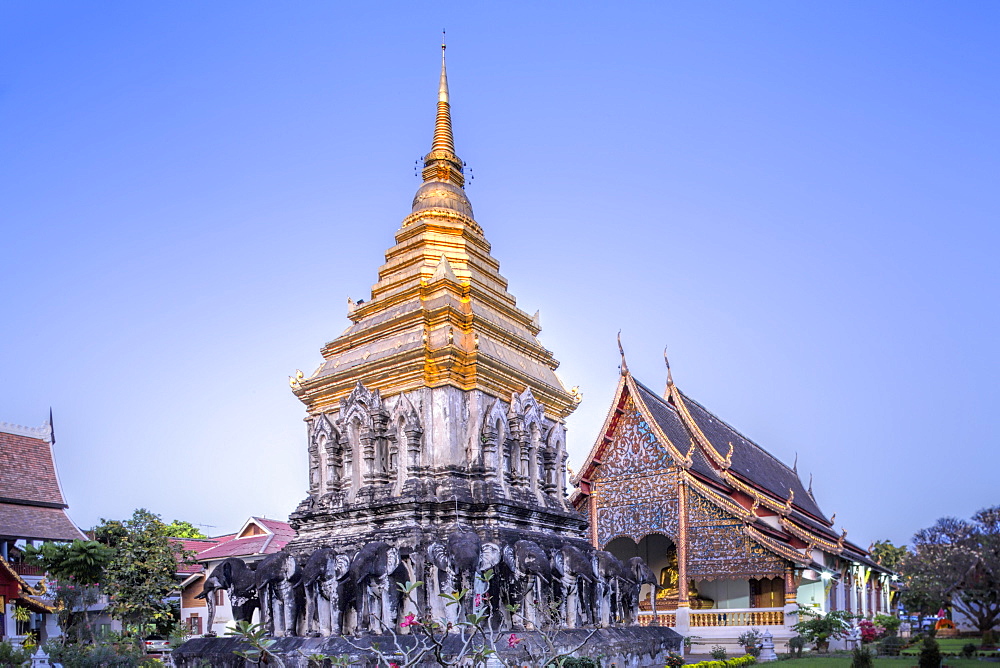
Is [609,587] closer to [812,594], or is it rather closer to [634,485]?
[634,485]

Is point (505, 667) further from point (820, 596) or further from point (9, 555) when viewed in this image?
point (9, 555)

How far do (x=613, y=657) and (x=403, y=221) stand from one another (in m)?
7.77

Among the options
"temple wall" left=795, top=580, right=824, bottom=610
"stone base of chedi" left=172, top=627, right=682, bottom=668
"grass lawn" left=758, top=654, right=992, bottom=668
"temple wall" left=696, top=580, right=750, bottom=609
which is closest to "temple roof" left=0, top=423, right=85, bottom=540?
"stone base of chedi" left=172, top=627, right=682, bottom=668

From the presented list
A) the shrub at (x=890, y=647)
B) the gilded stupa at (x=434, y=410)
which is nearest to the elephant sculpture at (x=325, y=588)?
the gilded stupa at (x=434, y=410)

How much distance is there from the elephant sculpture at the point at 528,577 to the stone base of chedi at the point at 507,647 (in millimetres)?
552

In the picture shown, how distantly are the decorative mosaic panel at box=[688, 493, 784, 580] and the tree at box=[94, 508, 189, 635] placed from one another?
11463 mm

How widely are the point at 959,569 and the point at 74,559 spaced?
24.7 meters

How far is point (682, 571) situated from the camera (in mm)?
17594

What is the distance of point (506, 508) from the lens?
36.9 ft

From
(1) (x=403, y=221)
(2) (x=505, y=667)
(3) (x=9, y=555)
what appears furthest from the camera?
(3) (x=9, y=555)

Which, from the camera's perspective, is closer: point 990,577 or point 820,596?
point 820,596

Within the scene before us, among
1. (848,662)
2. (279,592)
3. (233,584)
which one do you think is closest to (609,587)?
(279,592)

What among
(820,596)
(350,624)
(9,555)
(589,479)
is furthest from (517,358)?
(9,555)

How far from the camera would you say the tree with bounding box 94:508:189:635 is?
18.0m
